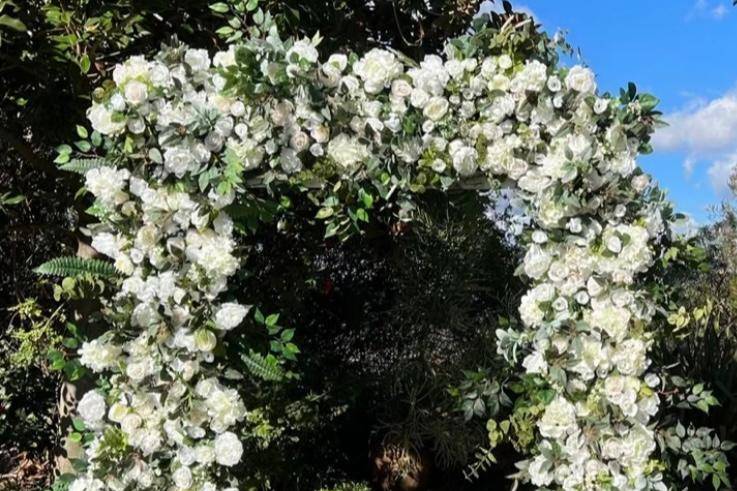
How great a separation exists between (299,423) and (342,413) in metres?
0.99

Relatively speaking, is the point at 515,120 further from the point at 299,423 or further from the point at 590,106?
the point at 299,423

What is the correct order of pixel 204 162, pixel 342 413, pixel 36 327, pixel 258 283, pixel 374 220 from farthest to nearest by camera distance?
pixel 342 413, pixel 374 220, pixel 258 283, pixel 36 327, pixel 204 162

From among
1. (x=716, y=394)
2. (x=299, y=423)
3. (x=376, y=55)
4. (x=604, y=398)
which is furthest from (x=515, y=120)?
(x=716, y=394)

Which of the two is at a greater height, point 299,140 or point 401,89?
point 401,89

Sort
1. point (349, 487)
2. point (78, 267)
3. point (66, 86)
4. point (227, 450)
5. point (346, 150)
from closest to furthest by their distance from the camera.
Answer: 1. point (227, 450)
2. point (346, 150)
3. point (78, 267)
4. point (66, 86)
5. point (349, 487)

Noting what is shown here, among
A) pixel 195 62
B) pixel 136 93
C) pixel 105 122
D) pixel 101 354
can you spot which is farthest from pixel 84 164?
pixel 101 354

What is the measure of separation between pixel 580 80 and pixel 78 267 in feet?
5.15

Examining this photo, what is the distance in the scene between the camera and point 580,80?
2287 mm

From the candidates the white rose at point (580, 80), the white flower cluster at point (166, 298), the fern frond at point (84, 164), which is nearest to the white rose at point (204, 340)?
the white flower cluster at point (166, 298)

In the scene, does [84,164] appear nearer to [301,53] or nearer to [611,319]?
[301,53]

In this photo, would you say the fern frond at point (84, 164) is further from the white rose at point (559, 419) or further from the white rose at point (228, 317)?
the white rose at point (559, 419)

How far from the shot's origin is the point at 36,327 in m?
3.28

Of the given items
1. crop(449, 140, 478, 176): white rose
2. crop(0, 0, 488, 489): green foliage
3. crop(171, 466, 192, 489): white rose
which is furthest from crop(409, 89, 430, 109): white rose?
crop(171, 466, 192, 489): white rose

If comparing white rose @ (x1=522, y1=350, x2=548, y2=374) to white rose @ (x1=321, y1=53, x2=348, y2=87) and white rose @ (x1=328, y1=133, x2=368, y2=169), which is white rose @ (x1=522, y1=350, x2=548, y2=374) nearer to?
white rose @ (x1=328, y1=133, x2=368, y2=169)
